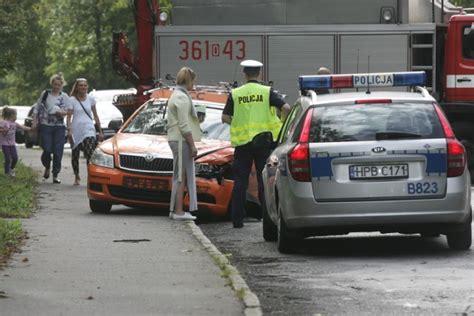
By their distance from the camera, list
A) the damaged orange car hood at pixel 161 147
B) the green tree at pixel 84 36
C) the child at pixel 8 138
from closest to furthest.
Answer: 1. the damaged orange car hood at pixel 161 147
2. the child at pixel 8 138
3. the green tree at pixel 84 36

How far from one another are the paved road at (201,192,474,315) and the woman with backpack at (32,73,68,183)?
8.50 meters

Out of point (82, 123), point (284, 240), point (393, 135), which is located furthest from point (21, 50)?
point (393, 135)

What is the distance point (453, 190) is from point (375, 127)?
831 millimetres

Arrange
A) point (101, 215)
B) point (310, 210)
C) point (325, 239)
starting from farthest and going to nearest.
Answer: point (101, 215), point (325, 239), point (310, 210)

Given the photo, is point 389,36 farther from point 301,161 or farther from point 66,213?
point 301,161

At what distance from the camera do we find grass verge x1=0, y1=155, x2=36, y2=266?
517 inches

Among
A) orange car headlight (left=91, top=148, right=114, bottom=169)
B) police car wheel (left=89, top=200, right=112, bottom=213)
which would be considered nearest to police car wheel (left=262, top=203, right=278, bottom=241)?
orange car headlight (left=91, top=148, right=114, bottom=169)

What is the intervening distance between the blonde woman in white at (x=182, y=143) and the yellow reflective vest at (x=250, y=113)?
73cm

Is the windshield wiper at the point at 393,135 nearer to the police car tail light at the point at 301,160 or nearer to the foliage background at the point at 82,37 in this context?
the police car tail light at the point at 301,160

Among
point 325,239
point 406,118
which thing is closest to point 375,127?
point 406,118

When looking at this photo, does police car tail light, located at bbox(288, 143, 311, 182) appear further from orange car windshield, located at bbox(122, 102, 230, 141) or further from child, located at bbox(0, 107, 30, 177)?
child, located at bbox(0, 107, 30, 177)

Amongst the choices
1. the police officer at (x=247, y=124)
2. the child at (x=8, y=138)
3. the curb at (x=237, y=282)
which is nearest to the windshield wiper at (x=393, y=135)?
the curb at (x=237, y=282)

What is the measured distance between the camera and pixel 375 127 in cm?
1252

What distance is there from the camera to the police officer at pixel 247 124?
15.6 m
